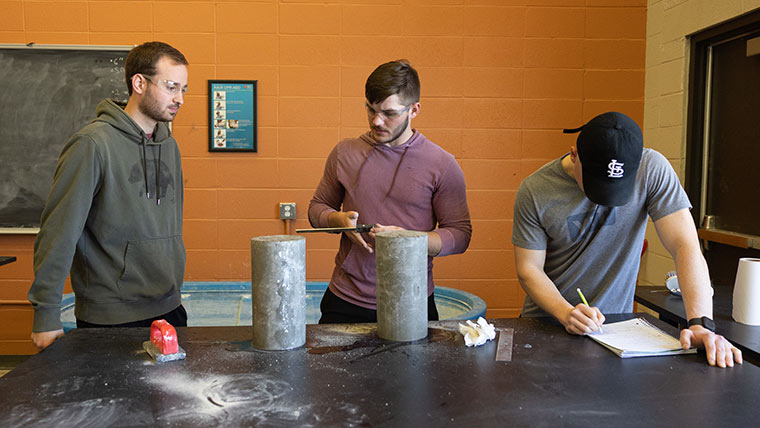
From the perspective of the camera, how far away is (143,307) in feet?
6.52

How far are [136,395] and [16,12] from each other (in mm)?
3332

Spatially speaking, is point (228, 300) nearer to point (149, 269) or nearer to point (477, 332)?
point (149, 269)

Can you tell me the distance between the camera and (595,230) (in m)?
1.89

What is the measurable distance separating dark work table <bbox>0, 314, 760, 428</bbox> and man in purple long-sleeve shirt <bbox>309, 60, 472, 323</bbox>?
0.49 m

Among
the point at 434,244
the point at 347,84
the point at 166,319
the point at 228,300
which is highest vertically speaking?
the point at 347,84

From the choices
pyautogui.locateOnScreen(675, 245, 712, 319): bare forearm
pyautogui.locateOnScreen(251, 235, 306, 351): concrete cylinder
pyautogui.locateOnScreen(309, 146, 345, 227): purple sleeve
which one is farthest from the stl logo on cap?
pyautogui.locateOnScreen(309, 146, 345, 227): purple sleeve

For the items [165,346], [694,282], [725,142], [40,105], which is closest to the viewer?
[165,346]

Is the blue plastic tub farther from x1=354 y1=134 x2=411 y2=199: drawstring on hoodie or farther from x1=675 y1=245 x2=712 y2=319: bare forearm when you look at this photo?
x1=675 y1=245 x2=712 y2=319: bare forearm

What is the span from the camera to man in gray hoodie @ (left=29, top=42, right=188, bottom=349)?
1800 mm

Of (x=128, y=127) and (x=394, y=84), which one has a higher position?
(x=394, y=84)

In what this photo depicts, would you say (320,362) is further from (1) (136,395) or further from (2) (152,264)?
(2) (152,264)

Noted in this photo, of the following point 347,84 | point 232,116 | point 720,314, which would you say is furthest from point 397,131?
point 232,116

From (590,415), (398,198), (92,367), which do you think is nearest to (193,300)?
(398,198)

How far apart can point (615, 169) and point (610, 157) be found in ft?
0.13
